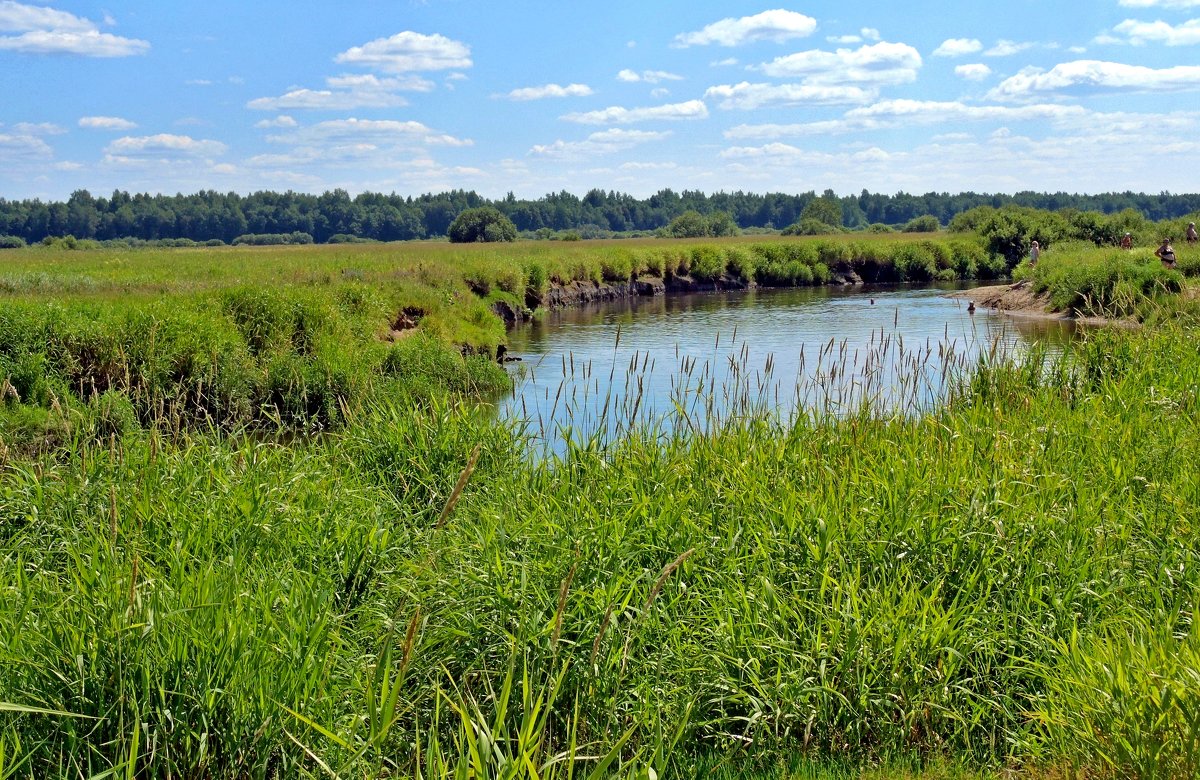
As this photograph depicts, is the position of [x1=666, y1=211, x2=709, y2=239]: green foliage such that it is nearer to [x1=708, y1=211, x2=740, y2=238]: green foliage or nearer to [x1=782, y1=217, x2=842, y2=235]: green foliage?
[x1=708, y1=211, x2=740, y2=238]: green foliage

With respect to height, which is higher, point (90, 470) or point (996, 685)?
point (90, 470)

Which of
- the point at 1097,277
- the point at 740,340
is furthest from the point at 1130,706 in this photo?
the point at 1097,277

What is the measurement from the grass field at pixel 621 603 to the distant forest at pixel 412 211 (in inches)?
3722

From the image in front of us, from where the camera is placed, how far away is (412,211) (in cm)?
14675

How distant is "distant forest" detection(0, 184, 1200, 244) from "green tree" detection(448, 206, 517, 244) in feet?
106

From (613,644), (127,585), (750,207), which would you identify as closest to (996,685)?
(613,644)

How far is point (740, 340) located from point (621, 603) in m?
22.4

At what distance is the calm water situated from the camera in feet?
49.1

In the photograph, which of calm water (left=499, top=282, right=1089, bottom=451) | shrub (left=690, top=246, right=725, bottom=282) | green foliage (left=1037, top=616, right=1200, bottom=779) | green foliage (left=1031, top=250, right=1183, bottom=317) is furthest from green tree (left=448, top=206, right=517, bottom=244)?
green foliage (left=1037, top=616, right=1200, bottom=779)

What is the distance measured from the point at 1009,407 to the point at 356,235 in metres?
131

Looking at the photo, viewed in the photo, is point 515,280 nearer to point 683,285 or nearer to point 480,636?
point 683,285

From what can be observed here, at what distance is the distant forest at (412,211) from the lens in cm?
12400

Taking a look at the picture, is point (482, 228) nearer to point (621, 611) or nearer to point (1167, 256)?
point (1167, 256)

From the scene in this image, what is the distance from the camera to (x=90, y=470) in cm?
737
